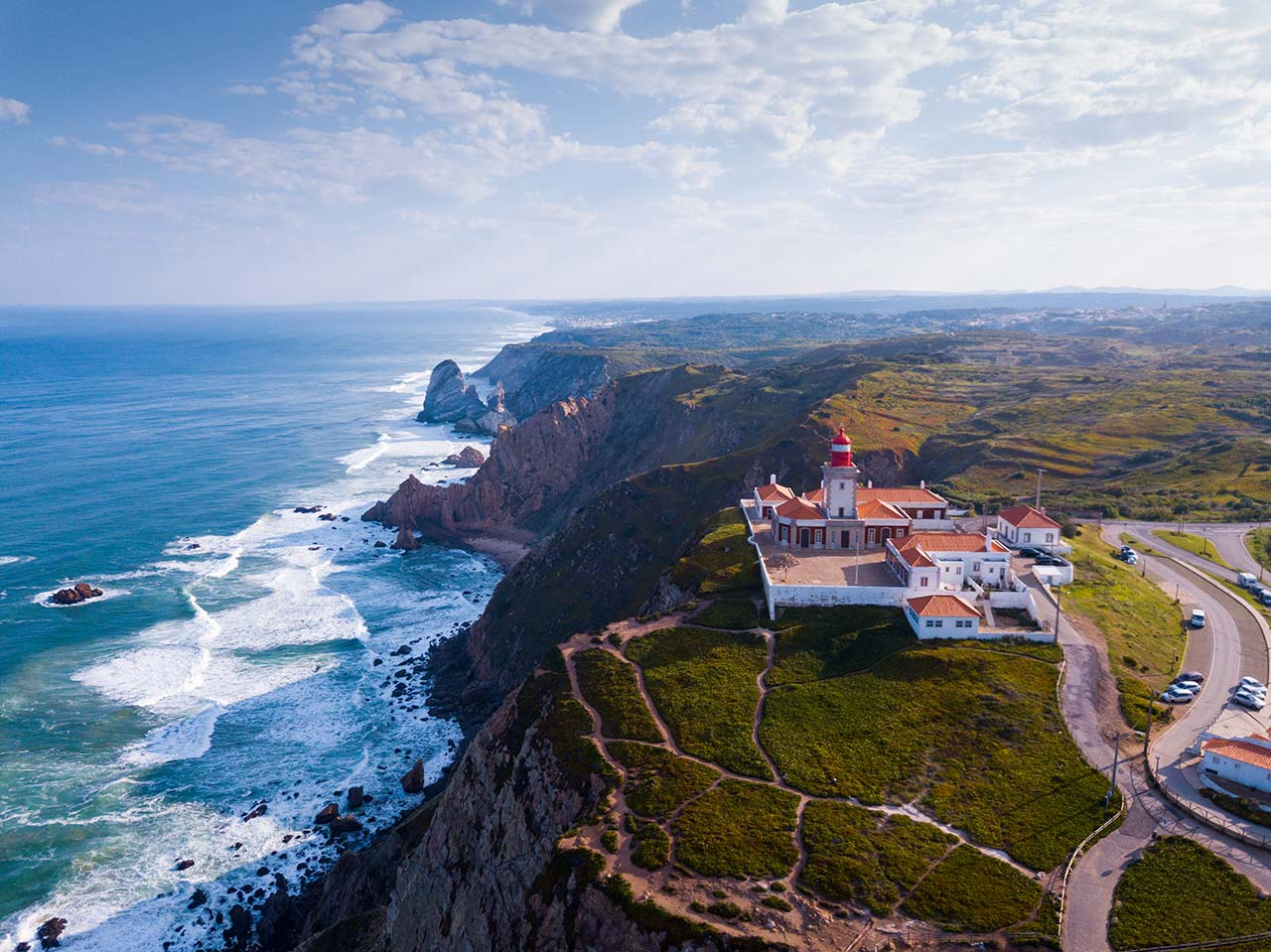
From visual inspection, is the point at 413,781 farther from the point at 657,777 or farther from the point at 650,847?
the point at 650,847

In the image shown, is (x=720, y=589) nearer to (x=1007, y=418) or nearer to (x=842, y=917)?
(x=842, y=917)

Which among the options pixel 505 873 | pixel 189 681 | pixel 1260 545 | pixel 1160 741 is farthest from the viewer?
pixel 189 681

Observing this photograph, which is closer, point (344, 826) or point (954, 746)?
point (954, 746)

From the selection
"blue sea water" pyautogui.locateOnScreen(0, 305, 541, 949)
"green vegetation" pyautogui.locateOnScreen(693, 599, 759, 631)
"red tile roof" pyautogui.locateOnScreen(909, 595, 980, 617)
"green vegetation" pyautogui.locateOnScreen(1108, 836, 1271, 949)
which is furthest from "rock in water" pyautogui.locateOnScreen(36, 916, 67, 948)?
"green vegetation" pyautogui.locateOnScreen(1108, 836, 1271, 949)

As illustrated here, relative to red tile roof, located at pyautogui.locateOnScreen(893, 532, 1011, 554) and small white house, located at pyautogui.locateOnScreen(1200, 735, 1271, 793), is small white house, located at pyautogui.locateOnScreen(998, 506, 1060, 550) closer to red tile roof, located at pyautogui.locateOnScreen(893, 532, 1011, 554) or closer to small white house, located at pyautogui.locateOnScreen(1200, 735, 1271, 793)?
red tile roof, located at pyautogui.locateOnScreen(893, 532, 1011, 554)

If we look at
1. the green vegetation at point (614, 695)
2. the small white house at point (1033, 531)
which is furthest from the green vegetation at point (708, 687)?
the small white house at point (1033, 531)

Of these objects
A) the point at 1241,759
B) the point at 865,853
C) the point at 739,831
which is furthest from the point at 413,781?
the point at 1241,759
